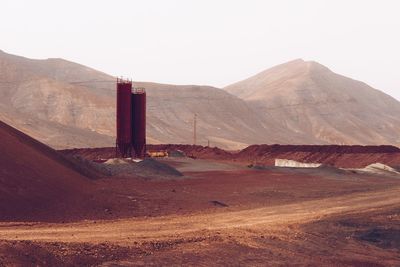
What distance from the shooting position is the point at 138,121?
→ 53125mm

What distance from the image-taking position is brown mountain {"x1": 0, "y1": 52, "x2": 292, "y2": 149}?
109438mm

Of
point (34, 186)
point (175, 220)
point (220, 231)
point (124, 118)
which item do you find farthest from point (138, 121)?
point (220, 231)

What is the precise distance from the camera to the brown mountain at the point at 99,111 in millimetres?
109438

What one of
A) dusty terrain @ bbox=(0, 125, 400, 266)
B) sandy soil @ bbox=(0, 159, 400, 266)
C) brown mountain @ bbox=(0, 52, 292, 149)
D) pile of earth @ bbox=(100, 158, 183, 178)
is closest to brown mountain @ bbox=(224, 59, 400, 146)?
brown mountain @ bbox=(0, 52, 292, 149)

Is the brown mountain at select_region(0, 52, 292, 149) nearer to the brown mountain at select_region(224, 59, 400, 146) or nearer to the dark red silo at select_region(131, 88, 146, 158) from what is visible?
the brown mountain at select_region(224, 59, 400, 146)

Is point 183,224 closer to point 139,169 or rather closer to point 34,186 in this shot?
point 34,186

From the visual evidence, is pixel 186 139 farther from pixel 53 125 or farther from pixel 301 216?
pixel 301 216

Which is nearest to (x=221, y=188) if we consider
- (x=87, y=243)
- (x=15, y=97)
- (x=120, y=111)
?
(x=120, y=111)

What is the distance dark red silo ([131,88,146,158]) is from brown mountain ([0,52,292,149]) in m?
→ 44.7

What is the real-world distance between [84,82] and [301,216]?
6012 inches

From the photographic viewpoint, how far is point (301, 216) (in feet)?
77.0

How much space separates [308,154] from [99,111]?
69205 millimetres

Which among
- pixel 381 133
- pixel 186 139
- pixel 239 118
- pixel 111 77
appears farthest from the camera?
pixel 111 77

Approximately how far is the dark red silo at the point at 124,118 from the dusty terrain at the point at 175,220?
44.7 ft
